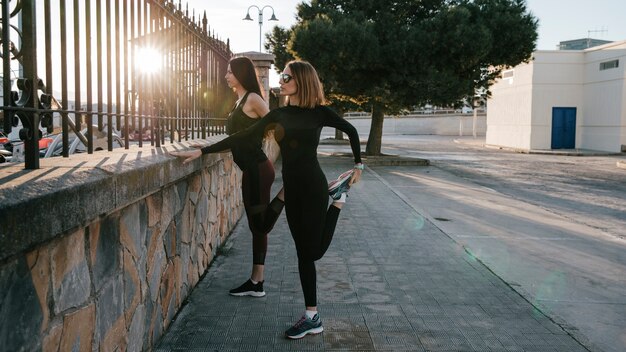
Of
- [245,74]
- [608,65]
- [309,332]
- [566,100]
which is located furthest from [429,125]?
[309,332]

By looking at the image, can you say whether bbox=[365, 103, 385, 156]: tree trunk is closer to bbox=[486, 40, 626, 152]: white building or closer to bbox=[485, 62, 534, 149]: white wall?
bbox=[486, 40, 626, 152]: white building

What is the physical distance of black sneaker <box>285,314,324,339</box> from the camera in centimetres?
391

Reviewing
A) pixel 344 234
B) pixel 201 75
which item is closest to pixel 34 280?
pixel 201 75

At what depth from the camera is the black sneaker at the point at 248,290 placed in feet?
15.9

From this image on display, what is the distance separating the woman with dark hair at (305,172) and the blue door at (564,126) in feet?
107

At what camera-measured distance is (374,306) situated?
4.62 meters

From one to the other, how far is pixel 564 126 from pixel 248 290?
32.8m

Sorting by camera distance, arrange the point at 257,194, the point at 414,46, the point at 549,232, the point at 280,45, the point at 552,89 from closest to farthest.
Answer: the point at 257,194, the point at 549,232, the point at 414,46, the point at 280,45, the point at 552,89

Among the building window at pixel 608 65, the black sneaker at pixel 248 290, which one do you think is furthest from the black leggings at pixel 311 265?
the building window at pixel 608 65

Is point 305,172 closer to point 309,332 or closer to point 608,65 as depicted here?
point 309,332

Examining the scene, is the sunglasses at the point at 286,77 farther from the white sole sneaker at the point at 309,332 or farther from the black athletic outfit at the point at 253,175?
the white sole sneaker at the point at 309,332

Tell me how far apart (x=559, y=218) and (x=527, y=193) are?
146 inches

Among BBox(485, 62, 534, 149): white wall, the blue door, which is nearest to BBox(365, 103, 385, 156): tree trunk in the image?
BBox(485, 62, 534, 149): white wall

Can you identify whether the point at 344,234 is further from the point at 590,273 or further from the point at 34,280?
the point at 34,280
